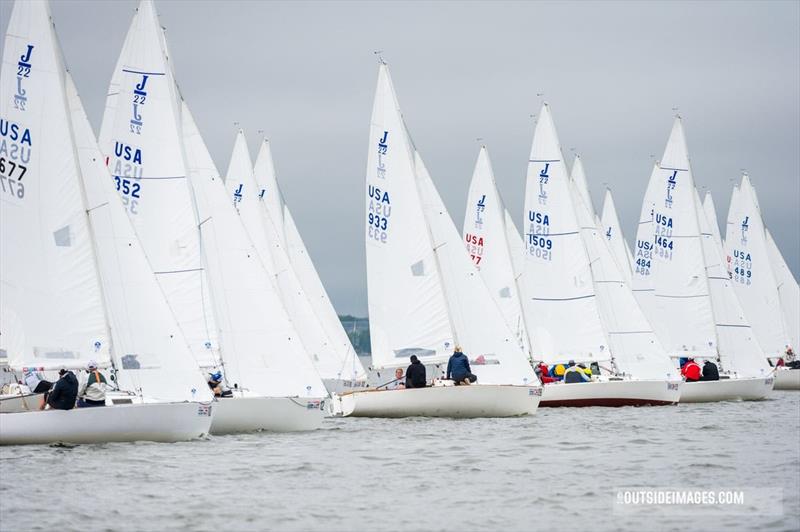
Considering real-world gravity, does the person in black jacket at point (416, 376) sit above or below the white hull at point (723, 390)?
above

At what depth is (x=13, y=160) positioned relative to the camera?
2373 centimetres

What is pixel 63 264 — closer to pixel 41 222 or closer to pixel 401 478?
pixel 41 222

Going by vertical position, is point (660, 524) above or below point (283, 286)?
below

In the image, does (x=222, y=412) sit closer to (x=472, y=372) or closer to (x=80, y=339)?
(x=80, y=339)

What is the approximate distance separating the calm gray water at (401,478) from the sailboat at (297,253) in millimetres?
10305

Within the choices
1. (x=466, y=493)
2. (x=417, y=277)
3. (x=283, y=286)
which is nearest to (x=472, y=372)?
(x=417, y=277)

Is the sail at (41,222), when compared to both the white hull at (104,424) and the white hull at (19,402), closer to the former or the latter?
the white hull at (19,402)

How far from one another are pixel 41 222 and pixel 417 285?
10.5m

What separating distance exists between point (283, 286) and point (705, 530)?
799 inches

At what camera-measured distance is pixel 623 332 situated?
1443 inches

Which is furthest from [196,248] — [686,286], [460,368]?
[686,286]

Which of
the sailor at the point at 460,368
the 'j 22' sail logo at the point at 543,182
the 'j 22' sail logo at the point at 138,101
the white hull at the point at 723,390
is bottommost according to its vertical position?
the white hull at the point at 723,390

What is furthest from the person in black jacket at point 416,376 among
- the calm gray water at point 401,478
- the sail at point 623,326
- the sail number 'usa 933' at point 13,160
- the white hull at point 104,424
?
the sail number 'usa 933' at point 13,160

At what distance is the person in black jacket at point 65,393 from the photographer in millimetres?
21703
